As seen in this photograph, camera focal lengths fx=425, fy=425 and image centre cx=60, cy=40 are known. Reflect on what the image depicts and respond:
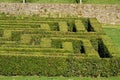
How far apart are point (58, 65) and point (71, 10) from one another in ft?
44.3

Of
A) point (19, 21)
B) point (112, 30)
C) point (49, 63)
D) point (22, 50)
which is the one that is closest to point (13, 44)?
point (22, 50)

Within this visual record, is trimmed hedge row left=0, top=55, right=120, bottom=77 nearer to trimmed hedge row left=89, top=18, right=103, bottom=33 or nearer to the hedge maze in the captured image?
the hedge maze

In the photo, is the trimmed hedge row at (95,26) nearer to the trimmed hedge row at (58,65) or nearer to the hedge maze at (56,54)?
the hedge maze at (56,54)

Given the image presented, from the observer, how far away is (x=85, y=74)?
15.7 m

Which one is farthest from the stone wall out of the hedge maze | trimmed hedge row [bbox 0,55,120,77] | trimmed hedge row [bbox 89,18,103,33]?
trimmed hedge row [bbox 0,55,120,77]

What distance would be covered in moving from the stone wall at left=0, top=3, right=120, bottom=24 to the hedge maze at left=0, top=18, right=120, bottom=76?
8106mm

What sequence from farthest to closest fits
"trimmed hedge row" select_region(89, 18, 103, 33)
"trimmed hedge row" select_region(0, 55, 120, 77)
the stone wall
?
the stone wall
"trimmed hedge row" select_region(89, 18, 103, 33)
"trimmed hedge row" select_region(0, 55, 120, 77)

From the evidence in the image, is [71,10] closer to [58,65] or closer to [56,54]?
[56,54]

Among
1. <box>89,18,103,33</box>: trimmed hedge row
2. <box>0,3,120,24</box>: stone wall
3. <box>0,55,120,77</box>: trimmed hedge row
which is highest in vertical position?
<box>0,3,120,24</box>: stone wall

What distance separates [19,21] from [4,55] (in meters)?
7.84

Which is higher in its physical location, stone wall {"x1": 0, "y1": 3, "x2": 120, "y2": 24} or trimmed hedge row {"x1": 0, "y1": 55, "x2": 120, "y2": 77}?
stone wall {"x1": 0, "y1": 3, "x2": 120, "y2": 24}

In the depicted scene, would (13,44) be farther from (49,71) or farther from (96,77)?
(96,77)

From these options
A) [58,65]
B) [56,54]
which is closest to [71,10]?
[56,54]

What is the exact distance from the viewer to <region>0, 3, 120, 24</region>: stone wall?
2861cm
